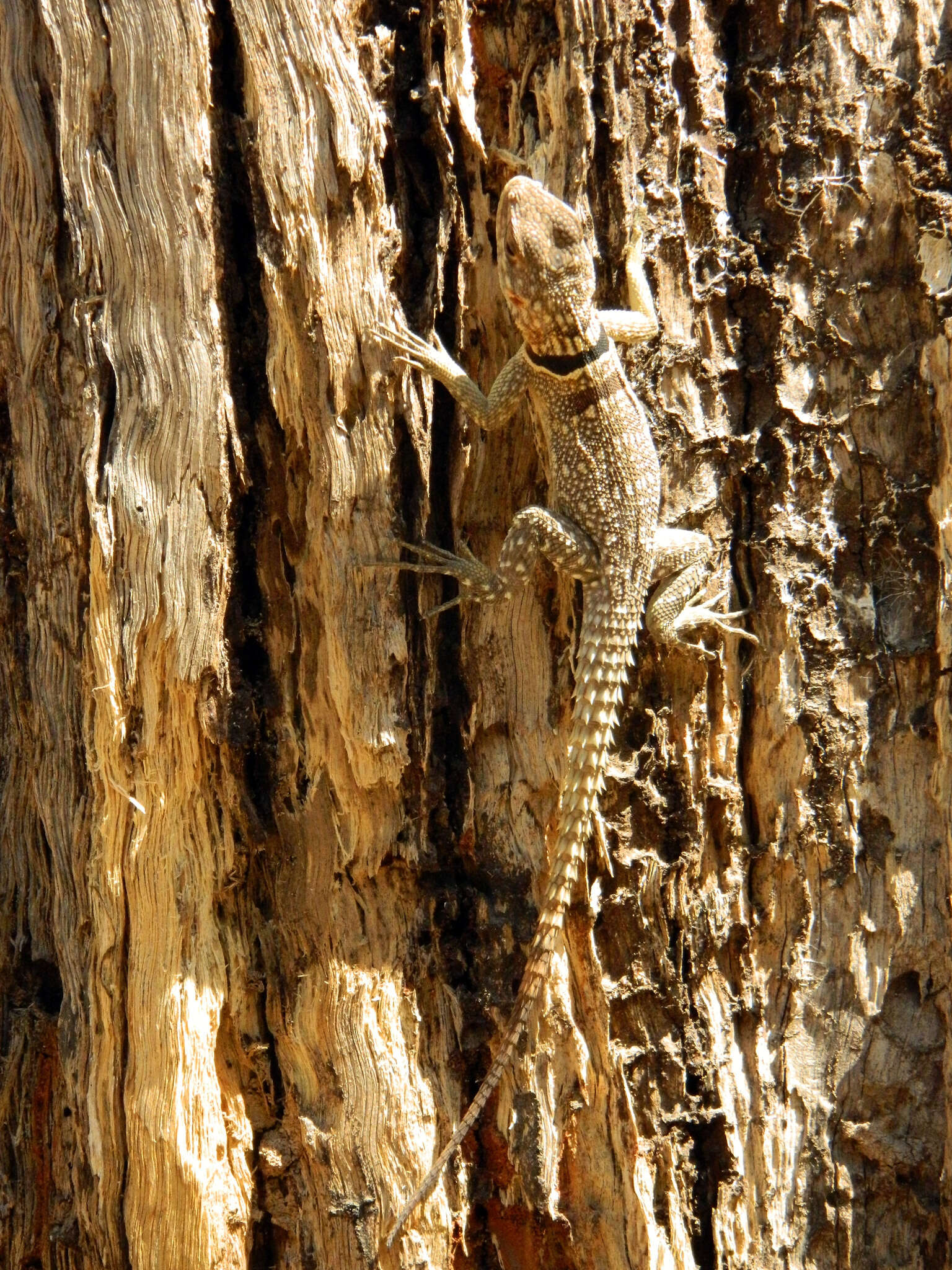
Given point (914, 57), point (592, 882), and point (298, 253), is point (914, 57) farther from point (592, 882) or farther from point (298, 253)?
point (592, 882)

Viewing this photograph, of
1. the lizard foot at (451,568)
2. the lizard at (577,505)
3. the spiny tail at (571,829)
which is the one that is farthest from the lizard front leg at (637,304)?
the spiny tail at (571,829)

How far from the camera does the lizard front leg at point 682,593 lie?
368 centimetres

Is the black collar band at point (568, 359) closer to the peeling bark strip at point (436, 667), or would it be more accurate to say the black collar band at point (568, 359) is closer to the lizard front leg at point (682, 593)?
the peeling bark strip at point (436, 667)

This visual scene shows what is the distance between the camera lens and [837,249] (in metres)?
3.72

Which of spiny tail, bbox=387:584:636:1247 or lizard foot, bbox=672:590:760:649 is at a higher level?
lizard foot, bbox=672:590:760:649

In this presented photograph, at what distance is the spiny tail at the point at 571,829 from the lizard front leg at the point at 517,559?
0.30 m

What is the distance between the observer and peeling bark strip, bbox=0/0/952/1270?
3.30 meters

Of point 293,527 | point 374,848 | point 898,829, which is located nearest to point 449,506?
point 293,527

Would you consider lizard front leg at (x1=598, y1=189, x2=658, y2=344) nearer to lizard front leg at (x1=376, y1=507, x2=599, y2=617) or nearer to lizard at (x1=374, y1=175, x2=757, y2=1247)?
lizard at (x1=374, y1=175, x2=757, y2=1247)

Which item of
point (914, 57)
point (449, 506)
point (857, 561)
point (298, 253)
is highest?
point (914, 57)

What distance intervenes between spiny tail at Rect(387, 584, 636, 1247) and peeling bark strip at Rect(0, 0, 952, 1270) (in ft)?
0.43

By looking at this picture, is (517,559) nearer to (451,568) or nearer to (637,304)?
(451,568)

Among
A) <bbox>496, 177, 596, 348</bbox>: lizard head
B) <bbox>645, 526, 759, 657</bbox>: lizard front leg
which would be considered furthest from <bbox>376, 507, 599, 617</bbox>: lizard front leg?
<bbox>496, 177, 596, 348</bbox>: lizard head

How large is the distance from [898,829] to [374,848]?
185 centimetres
